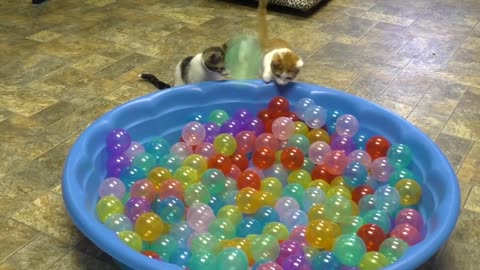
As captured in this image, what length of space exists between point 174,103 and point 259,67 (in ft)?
1.12

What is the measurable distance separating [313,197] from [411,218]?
28 centimetres

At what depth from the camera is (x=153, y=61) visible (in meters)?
2.66

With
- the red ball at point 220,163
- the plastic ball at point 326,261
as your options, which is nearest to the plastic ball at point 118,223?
the red ball at point 220,163

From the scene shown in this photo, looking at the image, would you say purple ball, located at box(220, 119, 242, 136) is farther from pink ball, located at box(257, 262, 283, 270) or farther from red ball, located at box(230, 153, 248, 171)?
pink ball, located at box(257, 262, 283, 270)

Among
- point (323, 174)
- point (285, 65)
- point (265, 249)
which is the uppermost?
point (285, 65)

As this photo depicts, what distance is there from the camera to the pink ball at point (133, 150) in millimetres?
1814

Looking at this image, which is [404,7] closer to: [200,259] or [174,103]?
[174,103]

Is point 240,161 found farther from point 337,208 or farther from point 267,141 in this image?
point 337,208

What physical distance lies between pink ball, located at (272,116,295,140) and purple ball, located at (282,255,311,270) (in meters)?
0.60

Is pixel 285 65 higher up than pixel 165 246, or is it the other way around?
pixel 285 65

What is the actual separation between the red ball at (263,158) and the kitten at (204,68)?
377 mm

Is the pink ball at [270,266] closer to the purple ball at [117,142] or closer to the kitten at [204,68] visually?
the purple ball at [117,142]

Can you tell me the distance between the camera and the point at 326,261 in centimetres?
141

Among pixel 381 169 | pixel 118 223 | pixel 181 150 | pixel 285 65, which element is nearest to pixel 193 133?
pixel 181 150
